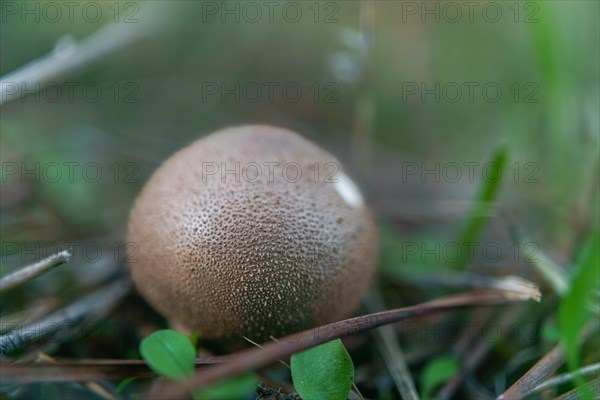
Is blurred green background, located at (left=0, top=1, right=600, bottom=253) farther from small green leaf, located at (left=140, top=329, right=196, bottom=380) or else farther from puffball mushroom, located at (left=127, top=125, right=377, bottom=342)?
small green leaf, located at (left=140, top=329, right=196, bottom=380)

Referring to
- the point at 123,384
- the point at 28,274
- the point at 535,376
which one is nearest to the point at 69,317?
the point at 28,274

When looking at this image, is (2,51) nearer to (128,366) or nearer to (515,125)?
(128,366)

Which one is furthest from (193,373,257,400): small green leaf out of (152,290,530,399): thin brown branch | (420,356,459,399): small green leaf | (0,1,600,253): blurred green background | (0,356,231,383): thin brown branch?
(0,1,600,253): blurred green background

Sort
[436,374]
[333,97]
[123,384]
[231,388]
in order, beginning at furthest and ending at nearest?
[333,97]
[436,374]
[123,384]
[231,388]

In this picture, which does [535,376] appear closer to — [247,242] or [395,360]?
[395,360]

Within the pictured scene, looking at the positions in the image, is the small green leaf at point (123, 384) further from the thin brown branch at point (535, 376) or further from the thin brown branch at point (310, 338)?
the thin brown branch at point (535, 376)
